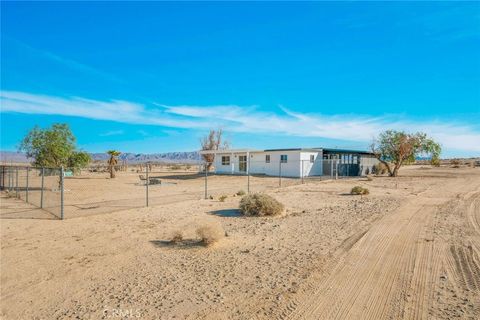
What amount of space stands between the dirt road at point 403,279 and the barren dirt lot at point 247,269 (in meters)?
0.02

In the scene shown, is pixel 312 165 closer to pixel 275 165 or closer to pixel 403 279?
pixel 275 165

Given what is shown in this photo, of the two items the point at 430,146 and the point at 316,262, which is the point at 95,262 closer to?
the point at 316,262

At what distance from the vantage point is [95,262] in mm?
6375

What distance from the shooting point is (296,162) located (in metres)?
34.3

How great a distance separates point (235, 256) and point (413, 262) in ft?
11.3

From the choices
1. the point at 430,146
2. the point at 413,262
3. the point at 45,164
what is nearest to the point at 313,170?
the point at 430,146

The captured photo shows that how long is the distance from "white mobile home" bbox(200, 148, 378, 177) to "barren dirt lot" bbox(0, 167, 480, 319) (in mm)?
23484

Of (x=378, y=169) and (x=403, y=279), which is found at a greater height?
(x=378, y=169)

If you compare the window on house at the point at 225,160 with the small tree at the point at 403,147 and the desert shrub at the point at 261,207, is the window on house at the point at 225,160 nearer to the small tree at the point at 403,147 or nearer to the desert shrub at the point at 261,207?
the small tree at the point at 403,147

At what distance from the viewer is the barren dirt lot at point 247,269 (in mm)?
4402

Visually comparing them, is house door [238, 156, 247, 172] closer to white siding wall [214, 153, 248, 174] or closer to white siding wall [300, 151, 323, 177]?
white siding wall [214, 153, 248, 174]

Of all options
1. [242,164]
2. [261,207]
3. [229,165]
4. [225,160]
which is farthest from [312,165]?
[261,207]

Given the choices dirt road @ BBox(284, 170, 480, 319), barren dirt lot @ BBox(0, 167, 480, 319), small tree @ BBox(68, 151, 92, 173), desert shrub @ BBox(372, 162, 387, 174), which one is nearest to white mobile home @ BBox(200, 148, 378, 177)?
desert shrub @ BBox(372, 162, 387, 174)

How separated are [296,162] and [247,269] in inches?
1142
